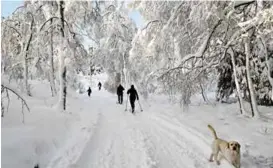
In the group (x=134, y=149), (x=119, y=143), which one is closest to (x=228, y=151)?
(x=134, y=149)

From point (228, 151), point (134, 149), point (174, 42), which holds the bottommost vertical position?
point (134, 149)

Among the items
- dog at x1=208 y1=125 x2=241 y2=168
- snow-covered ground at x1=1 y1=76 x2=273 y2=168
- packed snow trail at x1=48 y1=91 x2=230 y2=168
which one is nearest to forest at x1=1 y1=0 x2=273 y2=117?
snow-covered ground at x1=1 y1=76 x2=273 y2=168

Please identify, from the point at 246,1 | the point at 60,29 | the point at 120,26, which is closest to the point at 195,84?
the point at 246,1

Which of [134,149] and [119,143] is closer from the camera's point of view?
[134,149]

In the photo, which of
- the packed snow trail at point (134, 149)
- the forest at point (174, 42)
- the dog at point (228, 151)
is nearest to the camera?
the dog at point (228, 151)

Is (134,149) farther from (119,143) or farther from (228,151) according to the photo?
(228,151)

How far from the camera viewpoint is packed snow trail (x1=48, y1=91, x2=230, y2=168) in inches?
336

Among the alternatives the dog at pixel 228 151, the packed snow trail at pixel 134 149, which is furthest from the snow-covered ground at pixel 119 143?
the dog at pixel 228 151

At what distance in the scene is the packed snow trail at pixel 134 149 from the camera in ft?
28.0

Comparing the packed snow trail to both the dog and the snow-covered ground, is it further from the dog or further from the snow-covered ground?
the dog

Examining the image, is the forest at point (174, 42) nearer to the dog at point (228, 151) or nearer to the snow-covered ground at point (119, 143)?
the snow-covered ground at point (119, 143)

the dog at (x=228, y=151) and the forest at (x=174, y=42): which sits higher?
the forest at (x=174, y=42)

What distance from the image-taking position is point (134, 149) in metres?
9.99

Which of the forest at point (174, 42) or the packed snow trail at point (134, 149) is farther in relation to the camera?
the forest at point (174, 42)
